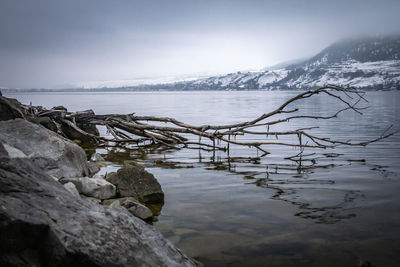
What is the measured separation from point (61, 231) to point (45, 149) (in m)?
5.52

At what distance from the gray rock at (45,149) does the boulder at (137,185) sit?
1171 mm

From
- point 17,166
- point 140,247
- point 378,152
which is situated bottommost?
point 378,152

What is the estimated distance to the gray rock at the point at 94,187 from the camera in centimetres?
736

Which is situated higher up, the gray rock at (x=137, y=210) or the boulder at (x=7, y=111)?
the boulder at (x=7, y=111)

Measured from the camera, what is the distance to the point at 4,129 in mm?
8500

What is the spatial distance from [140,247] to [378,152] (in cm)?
1361

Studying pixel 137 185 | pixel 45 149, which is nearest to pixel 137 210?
pixel 137 185

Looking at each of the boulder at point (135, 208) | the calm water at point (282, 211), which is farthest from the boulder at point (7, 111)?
the boulder at point (135, 208)

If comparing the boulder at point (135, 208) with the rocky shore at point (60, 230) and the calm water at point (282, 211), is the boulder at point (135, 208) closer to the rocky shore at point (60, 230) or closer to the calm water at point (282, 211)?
the calm water at point (282, 211)

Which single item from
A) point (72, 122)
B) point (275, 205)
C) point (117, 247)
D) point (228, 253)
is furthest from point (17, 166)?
point (72, 122)

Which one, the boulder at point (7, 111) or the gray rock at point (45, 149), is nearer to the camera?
the gray rock at point (45, 149)

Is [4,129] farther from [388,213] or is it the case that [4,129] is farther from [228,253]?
[388,213]

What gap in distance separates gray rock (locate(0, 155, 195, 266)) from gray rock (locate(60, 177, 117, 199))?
9.96 feet

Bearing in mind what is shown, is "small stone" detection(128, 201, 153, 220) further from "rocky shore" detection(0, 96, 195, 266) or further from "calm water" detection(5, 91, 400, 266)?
"rocky shore" detection(0, 96, 195, 266)
